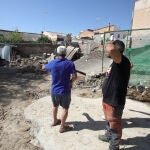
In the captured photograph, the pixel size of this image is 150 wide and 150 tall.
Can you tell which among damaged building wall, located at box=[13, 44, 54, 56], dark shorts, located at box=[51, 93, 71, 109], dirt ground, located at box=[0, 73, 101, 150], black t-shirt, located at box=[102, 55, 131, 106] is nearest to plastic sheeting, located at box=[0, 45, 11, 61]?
dirt ground, located at box=[0, 73, 101, 150]

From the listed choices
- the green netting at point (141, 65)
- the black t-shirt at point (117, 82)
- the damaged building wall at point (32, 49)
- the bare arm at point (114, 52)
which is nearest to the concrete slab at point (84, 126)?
the black t-shirt at point (117, 82)

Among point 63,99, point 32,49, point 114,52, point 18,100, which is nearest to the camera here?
point 114,52

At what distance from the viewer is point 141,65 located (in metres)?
8.12

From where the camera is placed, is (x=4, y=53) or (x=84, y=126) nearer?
(x=84, y=126)

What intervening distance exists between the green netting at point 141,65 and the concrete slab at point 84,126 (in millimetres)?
1362

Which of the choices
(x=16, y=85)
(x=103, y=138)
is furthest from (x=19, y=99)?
(x=103, y=138)

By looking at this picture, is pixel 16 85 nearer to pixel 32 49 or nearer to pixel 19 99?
→ pixel 19 99

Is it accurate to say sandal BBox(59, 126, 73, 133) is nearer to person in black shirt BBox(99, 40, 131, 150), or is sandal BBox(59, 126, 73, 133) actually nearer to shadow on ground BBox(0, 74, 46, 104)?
person in black shirt BBox(99, 40, 131, 150)

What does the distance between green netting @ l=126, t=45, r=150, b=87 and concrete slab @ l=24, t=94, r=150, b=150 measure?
53.6 inches

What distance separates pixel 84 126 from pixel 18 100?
8.94 ft

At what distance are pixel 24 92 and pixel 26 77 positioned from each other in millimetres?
2683

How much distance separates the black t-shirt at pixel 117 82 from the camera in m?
3.60

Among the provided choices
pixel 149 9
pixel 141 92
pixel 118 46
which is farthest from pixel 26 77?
pixel 149 9

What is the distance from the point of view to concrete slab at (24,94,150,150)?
4.29 metres
